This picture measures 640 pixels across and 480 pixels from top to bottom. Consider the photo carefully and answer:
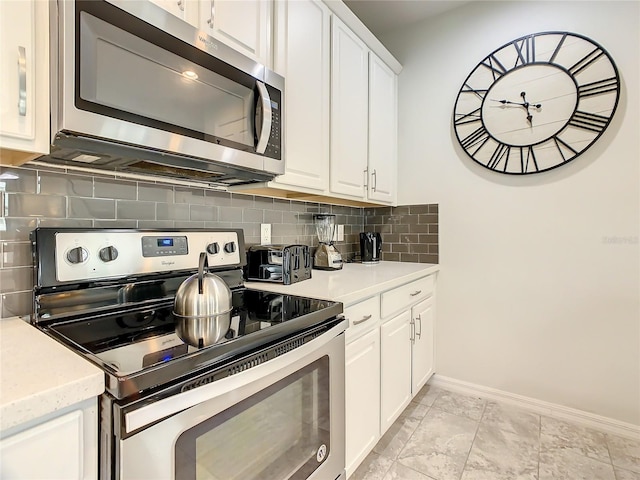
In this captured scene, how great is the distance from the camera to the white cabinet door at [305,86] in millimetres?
1519

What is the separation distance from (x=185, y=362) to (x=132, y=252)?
628 mm

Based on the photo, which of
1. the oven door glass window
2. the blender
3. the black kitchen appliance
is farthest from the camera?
the black kitchen appliance

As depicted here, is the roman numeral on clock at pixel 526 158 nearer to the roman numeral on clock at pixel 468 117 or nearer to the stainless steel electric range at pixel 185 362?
the roman numeral on clock at pixel 468 117

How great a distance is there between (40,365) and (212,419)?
1.15ft

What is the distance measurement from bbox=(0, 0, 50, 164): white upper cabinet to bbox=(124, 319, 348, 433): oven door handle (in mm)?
681

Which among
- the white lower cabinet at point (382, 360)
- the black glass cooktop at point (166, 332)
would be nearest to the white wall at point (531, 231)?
the white lower cabinet at point (382, 360)

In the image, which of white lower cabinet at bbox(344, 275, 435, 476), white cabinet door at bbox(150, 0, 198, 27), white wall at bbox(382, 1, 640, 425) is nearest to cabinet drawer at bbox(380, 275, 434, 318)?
white lower cabinet at bbox(344, 275, 435, 476)

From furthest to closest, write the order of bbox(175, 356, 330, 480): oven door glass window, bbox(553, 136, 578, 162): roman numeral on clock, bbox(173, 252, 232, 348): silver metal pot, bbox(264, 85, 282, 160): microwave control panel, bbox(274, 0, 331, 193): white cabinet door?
bbox(553, 136, 578, 162): roman numeral on clock < bbox(274, 0, 331, 193): white cabinet door < bbox(264, 85, 282, 160): microwave control panel < bbox(173, 252, 232, 348): silver metal pot < bbox(175, 356, 330, 480): oven door glass window

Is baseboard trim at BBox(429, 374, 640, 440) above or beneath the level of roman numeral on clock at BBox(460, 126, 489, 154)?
beneath

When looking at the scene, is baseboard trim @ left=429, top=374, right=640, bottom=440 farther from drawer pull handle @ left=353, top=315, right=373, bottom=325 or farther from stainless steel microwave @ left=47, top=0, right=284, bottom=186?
stainless steel microwave @ left=47, top=0, right=284, bottom=186

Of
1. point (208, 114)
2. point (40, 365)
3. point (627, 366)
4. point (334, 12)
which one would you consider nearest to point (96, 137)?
point (208, 114)

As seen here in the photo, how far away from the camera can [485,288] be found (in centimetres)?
229

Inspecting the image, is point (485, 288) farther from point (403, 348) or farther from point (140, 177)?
point (140, 177)

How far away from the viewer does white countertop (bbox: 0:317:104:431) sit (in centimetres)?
51
